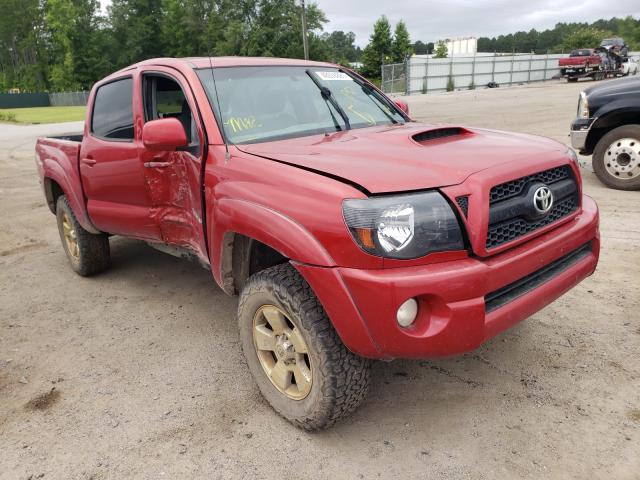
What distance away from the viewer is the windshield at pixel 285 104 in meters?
2.96

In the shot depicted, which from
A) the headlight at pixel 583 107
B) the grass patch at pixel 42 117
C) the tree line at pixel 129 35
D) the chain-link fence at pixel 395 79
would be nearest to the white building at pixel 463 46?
the tree line at pixel 129 35

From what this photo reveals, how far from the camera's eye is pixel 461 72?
41.3 m

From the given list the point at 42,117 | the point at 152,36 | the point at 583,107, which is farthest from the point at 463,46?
the point at 583,107

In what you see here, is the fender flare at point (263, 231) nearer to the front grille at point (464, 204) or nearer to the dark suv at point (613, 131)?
the front grille at point (464, 204)

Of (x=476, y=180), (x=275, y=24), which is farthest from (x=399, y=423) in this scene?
(x=275, y=24)

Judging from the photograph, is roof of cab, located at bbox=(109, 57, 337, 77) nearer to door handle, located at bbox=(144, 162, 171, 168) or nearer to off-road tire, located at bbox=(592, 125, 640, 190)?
door handle, located at bbox=(144, 162, 171, 168)

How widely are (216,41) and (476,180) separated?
56693 mm

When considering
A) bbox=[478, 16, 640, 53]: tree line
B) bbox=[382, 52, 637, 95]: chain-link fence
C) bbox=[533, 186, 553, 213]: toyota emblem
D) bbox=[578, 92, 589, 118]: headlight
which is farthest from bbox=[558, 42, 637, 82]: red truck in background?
bbox=[478, 16, 640, 53]: tree line

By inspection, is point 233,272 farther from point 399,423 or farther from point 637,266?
point 637,266

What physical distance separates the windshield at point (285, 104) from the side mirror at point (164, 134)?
0.25m

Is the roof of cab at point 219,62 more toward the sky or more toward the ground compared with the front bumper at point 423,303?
more toward the sky

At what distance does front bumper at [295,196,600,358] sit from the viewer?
197 cm

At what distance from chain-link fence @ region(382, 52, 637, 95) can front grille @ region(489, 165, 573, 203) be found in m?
37.0

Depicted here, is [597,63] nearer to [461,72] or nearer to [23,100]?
[461,72]
